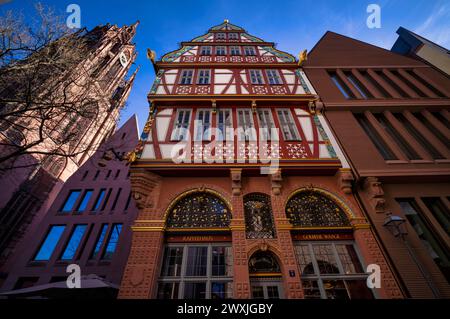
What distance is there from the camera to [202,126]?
9039 mm

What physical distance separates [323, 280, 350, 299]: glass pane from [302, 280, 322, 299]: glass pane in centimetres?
26

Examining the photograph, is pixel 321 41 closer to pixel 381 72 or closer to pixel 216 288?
pixel 381 72

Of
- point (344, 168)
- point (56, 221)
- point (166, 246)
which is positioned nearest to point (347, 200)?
point (344, 168)

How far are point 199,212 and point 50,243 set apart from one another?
17.3 m

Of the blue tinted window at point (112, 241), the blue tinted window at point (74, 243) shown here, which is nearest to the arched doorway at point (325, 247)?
the blue tinted window at point (112, 241)

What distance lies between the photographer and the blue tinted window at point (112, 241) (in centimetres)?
Result: 1575

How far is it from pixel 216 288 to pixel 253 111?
750 cm

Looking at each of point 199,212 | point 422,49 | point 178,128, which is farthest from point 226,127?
point 422,49

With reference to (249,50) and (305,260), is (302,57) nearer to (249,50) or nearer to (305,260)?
(249,50)

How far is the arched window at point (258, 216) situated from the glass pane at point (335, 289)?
6.85 ft

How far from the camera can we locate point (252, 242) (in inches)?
254

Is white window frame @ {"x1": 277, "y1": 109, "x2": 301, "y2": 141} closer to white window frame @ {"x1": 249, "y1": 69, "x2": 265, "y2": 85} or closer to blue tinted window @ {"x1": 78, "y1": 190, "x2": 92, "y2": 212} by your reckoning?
white window frame @ {"x1": 249, "y1": 69, "x2": 265, "y2": 85}

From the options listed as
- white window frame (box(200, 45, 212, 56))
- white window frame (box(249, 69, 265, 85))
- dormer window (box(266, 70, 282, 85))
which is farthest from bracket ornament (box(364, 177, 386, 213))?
white window frame (box(200, 45, 212, 56))
